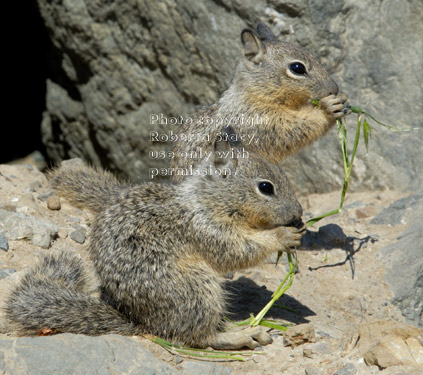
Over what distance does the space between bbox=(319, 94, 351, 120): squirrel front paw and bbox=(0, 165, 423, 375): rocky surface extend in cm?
123

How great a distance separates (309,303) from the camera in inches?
243

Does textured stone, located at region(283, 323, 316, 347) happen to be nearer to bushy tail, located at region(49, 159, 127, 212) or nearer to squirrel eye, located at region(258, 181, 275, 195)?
squirrel eye, located at region(258, 181, 275, 195)

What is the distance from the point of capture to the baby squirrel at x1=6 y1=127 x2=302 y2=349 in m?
5.11

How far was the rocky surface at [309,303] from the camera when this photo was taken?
15.4ft

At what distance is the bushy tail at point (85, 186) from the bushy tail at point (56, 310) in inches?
62.2

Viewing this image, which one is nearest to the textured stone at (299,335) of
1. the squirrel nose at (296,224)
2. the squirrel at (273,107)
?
the squirrel nose at (296,224)

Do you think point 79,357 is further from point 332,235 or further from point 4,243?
point 332,235

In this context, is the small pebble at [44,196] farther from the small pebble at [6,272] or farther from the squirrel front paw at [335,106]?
Result: the squirrel front paw at [335,106]

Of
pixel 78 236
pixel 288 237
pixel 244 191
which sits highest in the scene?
pixel 244 191

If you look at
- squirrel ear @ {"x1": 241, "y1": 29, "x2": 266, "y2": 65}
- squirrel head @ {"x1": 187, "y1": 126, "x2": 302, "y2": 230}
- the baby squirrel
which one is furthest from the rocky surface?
squirrel ear @ {"x1": 241, "y1": 29, "x2": 266, "y2": 65}

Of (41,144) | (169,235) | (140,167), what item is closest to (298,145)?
(169,235)

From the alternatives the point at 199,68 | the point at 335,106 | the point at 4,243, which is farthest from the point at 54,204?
the point at 199,68

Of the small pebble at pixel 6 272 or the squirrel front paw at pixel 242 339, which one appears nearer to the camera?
the squirrel front paw at pixel 242 339

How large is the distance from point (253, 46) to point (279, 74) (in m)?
0.46
